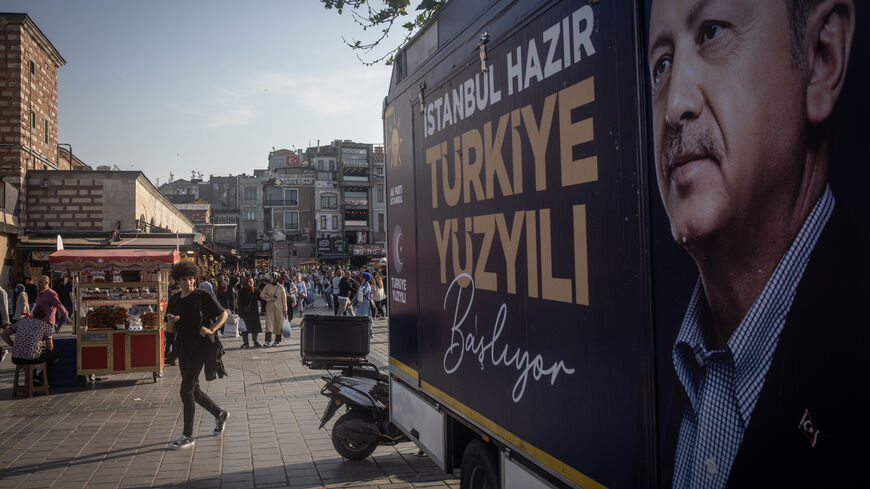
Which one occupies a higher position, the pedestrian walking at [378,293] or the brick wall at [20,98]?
the brick wall at [20,98]

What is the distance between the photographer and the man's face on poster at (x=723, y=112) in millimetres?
1805

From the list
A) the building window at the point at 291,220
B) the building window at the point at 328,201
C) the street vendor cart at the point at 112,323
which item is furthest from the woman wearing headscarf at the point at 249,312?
the building window at the point at 291,220

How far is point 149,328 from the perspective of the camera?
35.3 ft

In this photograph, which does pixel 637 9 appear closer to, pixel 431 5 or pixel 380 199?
pixel 431 5

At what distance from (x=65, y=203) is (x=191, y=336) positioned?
20531mm

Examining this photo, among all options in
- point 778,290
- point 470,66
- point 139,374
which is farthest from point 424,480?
point 139,374

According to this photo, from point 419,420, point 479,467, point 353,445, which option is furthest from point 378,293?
point 479,467

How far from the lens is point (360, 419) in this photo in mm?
6203

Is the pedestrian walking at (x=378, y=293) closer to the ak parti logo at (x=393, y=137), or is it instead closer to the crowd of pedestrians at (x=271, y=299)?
the crowd of pedestrians at (x=271, y=299)

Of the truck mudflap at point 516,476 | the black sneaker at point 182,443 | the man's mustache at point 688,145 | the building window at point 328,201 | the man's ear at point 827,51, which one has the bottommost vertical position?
the black sneaker at point 182,443

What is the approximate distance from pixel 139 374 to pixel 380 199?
205 feet

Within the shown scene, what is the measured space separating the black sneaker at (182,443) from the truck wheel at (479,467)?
391cm

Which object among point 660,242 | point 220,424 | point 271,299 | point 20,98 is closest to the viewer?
point 660,242

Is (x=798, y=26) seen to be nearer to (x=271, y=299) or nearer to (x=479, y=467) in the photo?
(x=479, y=467)
